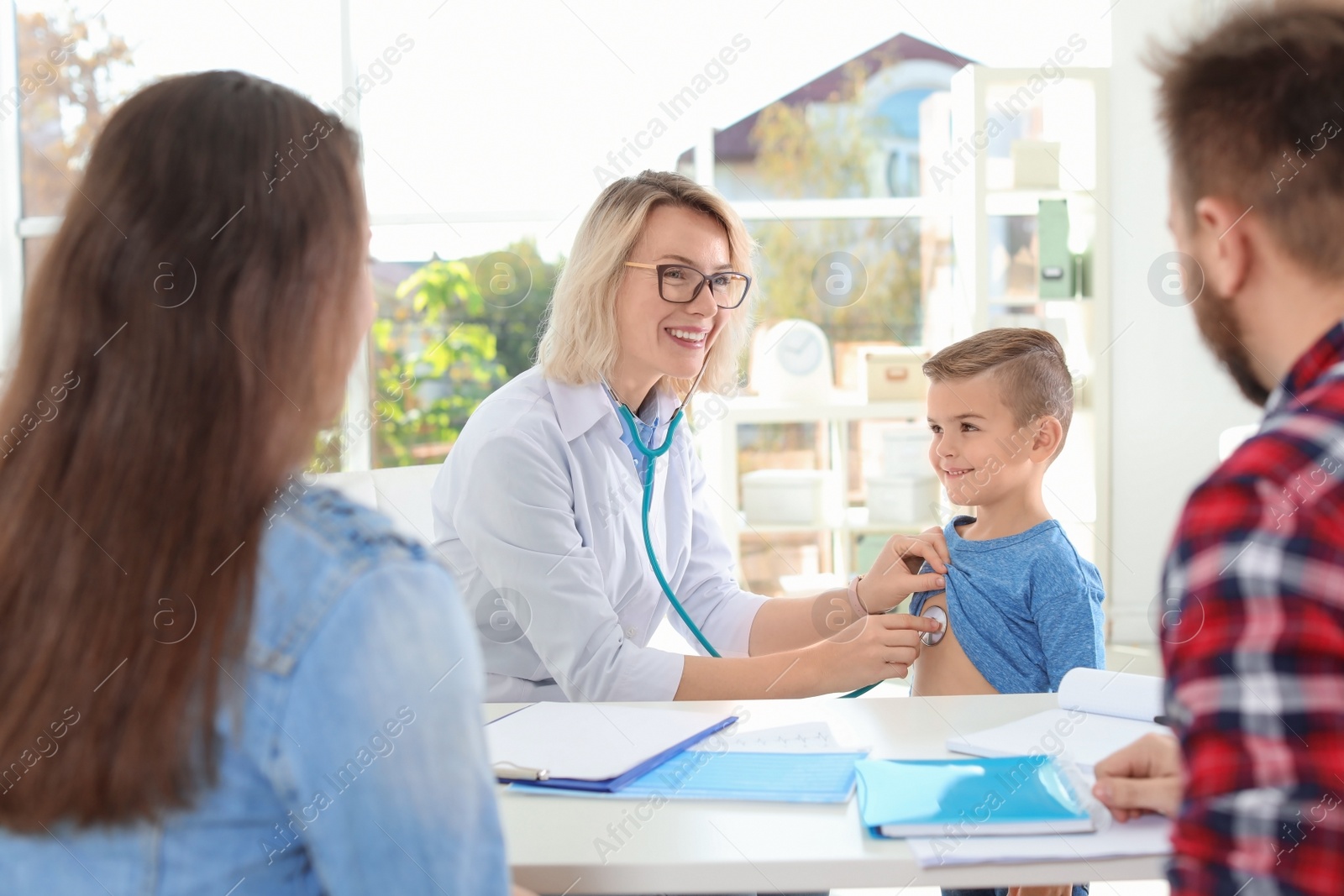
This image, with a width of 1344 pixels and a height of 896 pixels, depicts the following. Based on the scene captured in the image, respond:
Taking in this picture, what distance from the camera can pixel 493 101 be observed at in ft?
13.2

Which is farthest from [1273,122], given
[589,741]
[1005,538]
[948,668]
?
Result: [948,668]

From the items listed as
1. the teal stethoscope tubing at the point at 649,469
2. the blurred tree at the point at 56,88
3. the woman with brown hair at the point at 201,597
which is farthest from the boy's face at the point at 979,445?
the blurred tree at the point at 56,88

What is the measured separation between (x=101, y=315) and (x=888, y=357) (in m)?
3.49

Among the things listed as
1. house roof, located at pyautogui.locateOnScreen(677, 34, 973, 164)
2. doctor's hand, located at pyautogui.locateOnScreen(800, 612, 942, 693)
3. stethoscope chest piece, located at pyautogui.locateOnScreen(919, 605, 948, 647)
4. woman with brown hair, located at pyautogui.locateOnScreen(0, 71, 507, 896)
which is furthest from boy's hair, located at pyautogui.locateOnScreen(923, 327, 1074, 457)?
house roof, located at pyautogui.locateOnScreen(677, 34, 973, 164)

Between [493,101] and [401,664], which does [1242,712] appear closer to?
[401,664]

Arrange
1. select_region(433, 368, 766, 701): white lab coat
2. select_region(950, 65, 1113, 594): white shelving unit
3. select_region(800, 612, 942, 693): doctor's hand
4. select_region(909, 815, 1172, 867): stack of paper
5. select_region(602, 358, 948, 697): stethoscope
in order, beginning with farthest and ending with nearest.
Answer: select_region(950, 65, 1113, 594): white shelving unit < select_region(602, 358, 948, 697): stethoscope < select_region(433, 368, 766, 701): white lab coat < select_region(800, 612, 942, 693): doctor's hand < select_region(909, 815, 1172, 867): stack of paper

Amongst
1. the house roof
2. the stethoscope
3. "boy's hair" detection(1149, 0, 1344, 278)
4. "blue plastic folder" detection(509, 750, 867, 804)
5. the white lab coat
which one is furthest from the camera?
the house roof

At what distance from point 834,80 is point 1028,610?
322cm

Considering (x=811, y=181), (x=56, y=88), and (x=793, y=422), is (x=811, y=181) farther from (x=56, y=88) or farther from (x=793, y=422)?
(x=56, y=88)

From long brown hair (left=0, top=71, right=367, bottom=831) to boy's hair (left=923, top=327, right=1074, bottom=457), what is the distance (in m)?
1.17

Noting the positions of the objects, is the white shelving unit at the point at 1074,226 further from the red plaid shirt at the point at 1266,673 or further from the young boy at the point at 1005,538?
the red plaid shirt at the point at 1266,673

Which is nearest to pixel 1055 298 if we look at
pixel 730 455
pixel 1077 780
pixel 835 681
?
pixel 730 455

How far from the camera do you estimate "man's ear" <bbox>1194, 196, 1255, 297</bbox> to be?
672 mm

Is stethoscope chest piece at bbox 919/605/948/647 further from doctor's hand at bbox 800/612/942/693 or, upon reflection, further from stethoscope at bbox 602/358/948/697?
doctor's hand at bbox 800/612/942/693
